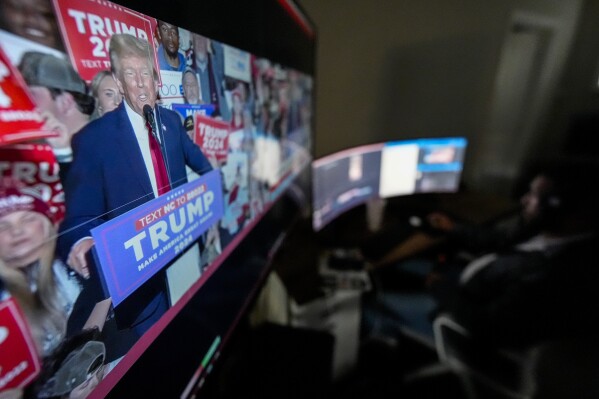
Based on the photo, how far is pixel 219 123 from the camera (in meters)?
0.58

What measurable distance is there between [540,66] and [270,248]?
3.31 m

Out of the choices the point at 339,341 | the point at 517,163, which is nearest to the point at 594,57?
the point at 517,163

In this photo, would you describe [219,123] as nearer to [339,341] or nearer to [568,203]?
[339,341]

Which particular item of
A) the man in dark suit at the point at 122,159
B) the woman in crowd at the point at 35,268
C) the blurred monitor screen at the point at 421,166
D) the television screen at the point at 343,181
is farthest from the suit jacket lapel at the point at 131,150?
the blurred monitor screen at the point at 421,166

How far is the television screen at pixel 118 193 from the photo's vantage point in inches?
9.6

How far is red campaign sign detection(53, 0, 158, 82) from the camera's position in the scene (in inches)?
10.8

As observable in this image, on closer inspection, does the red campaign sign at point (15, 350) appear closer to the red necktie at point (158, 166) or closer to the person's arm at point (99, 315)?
the person's arm at point (99, 315)

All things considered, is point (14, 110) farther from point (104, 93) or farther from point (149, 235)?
point (149, 235)

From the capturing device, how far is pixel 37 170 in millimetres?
251

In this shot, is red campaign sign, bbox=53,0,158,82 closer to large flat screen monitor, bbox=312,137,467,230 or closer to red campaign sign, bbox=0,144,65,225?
red campaign sign, bbox=0,144,65,225

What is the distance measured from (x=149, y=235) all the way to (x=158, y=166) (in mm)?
96

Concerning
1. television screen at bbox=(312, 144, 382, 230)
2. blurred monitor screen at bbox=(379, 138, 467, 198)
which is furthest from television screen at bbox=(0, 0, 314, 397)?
blurred monitor screen at bbox=(379, 138, 467, 198)

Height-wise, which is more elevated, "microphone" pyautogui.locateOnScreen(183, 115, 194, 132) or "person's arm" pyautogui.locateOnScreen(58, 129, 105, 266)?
"microphone" pyautogui.locateOnScreen(183, 115, 194, 132)

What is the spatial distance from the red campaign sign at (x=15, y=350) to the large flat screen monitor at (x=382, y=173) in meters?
1.08
